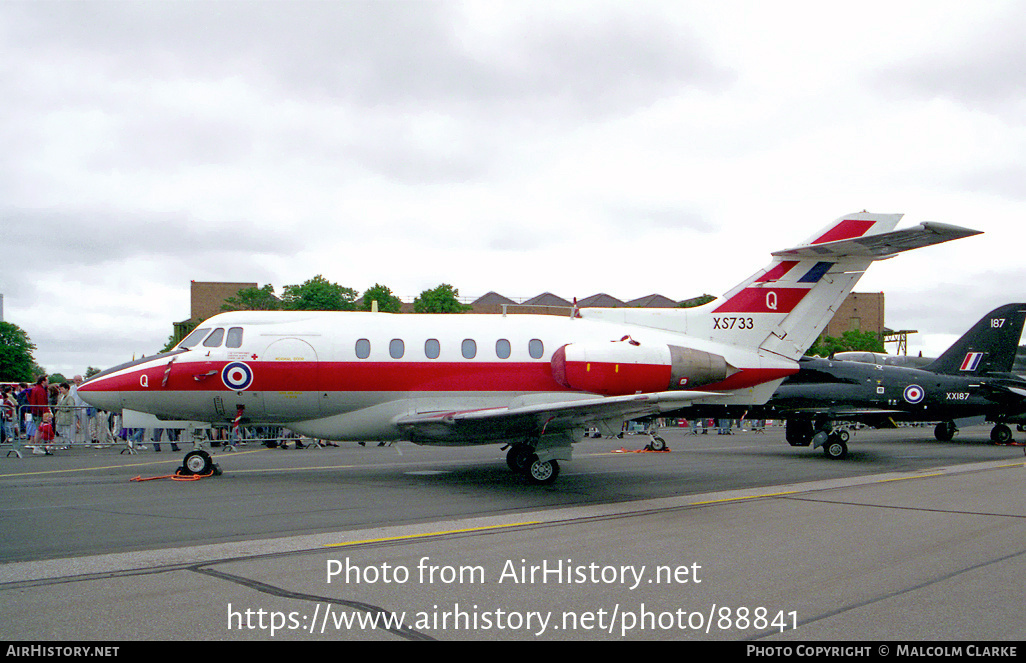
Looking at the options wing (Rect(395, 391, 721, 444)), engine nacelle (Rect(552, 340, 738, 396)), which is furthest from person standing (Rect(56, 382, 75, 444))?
engine nacelle (Rect(552, 340, 738, 396))

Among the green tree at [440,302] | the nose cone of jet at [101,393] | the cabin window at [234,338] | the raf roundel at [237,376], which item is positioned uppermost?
the green tree at [440,302]

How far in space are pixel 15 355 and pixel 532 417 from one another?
111532 millimetres

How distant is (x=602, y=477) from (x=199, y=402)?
7999mm

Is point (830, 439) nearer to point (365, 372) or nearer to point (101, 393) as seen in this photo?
point (365, 372)

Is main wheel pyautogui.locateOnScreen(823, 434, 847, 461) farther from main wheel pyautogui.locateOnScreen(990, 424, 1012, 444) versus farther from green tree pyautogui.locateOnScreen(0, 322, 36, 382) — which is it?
green tree pyautogui.locateOnScreen(0, 322, 36, 382)

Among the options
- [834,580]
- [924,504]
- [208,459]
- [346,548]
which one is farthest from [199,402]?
[924,504]

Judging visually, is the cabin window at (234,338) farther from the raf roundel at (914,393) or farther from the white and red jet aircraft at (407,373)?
the raf roundel at (914,393)

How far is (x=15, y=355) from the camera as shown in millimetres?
98688

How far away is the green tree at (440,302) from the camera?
6203 cm

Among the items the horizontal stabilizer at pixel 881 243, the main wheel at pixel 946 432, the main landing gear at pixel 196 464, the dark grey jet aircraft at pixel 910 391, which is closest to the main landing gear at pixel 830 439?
the dark grey jet aircraft at pixel 910 391

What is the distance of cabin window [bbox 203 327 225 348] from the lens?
13781 millimetres

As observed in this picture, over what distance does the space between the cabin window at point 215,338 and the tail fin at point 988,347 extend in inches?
904

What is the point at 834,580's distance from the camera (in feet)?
20.7
